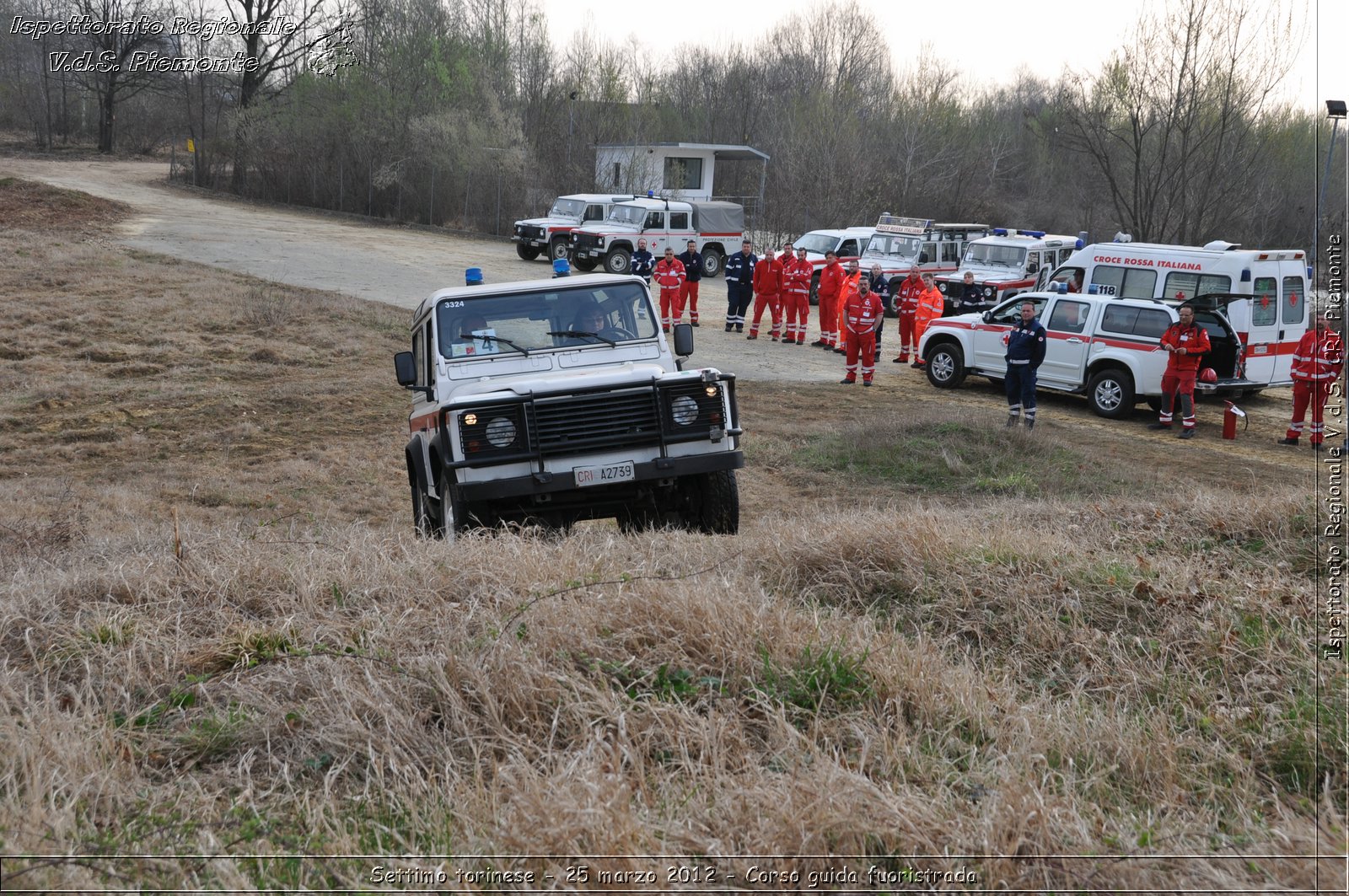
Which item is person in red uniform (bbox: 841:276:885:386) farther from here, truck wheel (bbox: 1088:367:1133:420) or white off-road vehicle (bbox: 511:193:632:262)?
white off-road vehicle (bbox: 511:193:632:262)

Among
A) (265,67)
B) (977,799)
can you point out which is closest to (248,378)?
(977,799)

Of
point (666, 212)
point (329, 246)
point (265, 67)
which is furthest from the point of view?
point (265, 67)

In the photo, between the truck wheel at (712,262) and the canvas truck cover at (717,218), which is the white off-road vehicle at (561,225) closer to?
the canvas truck cover at (717,218)

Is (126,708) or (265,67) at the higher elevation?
(265,67)

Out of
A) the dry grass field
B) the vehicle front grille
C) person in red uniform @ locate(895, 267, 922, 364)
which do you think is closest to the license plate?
the vehicle front grille

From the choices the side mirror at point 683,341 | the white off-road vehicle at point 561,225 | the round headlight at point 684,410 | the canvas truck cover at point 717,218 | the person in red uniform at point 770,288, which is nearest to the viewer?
the round headlight at point 684,410

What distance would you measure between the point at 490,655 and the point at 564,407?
10.0 feet

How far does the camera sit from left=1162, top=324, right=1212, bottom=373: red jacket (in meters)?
14.1

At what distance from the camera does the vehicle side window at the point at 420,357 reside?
27.7ft

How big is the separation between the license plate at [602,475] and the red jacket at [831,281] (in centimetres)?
1418

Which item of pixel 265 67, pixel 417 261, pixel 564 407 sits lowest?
pixel 564 407

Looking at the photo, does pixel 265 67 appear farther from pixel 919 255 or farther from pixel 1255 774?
pixel 1255 774

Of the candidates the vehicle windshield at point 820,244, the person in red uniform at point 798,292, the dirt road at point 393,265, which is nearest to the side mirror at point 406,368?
the dirt road at point 393,265

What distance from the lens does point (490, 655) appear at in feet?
13.1
